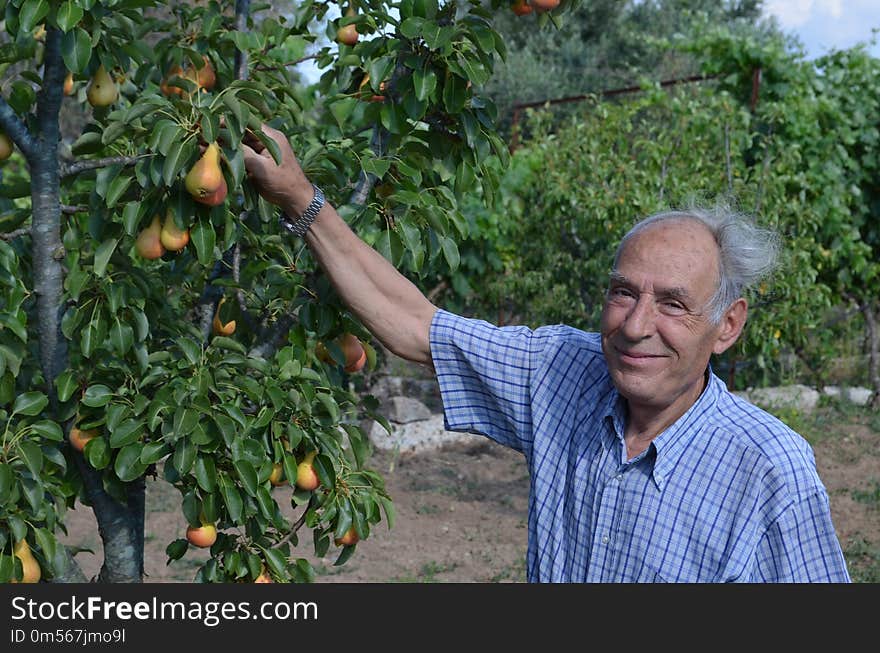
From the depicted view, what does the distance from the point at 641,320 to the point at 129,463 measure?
96cm

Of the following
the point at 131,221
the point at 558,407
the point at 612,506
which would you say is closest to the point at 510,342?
the point at 558,407

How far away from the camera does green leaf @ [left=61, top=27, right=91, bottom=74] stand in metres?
1.85

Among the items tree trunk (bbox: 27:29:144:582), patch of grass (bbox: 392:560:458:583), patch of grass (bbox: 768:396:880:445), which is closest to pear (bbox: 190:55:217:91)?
tree trunk (bbox: 27:29:144:582)

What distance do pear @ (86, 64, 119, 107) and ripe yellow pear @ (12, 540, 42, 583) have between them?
917mm

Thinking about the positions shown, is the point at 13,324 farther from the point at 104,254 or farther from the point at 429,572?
the point at 429,572

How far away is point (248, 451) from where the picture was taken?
1.91m

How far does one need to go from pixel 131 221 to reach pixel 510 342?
0.68m

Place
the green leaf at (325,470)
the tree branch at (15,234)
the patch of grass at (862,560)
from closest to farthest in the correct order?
the tree branch at (15,234) → the green leaf at (325,470) → the patch of grass at (862,560)

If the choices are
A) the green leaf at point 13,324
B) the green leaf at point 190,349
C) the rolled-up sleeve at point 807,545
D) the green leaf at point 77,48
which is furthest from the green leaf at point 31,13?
the rolled-up sleeve at point 807,545

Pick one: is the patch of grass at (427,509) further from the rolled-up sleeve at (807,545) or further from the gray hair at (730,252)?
the rolled-up sleeve at (807,545)

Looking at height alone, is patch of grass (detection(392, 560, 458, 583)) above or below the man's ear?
below

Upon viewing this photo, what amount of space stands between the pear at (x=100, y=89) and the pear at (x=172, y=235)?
1.78 ft

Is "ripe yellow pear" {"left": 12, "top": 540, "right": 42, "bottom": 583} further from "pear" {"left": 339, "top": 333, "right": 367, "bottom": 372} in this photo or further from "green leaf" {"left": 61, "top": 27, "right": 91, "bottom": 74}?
"green leaf" {"left": 61, "top": 27, "right": 91, "bottom": 74}

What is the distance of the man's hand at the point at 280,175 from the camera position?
175 centimetres
